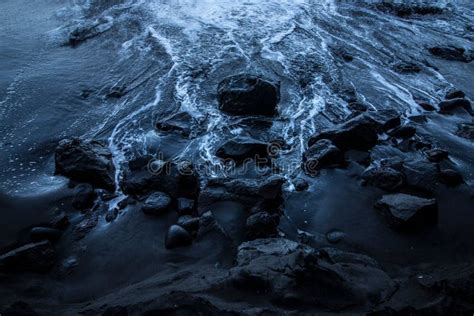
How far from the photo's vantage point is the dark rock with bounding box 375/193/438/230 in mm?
4434

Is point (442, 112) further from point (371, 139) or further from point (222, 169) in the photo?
point (222, 169)

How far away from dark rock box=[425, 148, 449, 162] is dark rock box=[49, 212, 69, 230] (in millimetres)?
5253

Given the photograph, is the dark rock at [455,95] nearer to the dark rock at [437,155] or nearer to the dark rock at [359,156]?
the dark rock at [437,155]

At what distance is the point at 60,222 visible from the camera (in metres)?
4.60

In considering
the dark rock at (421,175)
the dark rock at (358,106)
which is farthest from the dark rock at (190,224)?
the dark rock at (358,106)

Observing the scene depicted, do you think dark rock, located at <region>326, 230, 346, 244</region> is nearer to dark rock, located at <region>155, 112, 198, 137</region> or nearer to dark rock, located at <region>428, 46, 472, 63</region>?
dark rock, located at <region>155, 112, 198, 137</region>

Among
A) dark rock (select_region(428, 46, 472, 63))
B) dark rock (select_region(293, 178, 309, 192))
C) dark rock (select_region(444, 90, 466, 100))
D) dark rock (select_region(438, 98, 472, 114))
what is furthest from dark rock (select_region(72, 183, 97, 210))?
dark rock (select_region(428, 46, 472, 63))

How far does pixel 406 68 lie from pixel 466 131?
8.74ft

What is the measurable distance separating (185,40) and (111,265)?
701cm

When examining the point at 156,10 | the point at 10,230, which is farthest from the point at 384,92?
the point at 156,10

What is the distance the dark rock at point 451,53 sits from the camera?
Result: 888cm

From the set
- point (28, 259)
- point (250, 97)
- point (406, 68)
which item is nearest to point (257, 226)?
point (28, 259)

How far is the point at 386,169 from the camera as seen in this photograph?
17.2 ft

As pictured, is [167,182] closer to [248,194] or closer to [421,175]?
[248,194]
